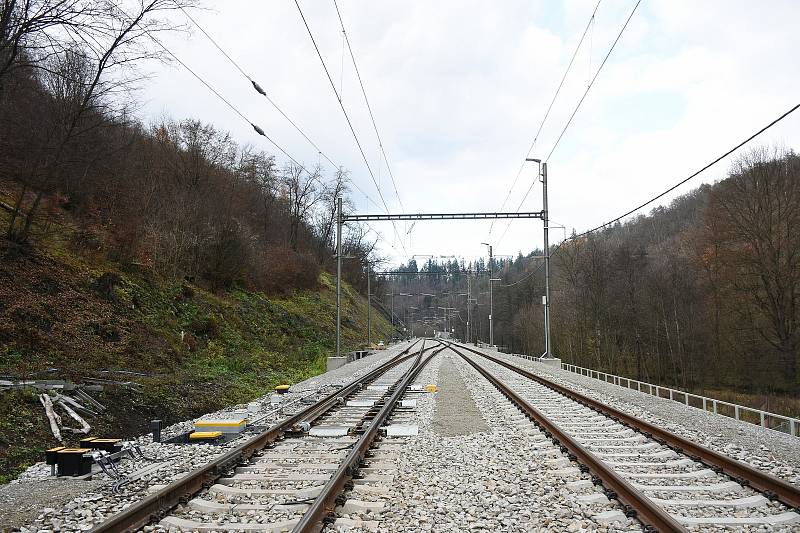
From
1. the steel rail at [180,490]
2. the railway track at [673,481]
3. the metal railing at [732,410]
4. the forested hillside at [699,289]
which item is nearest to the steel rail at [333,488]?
the steel rail at [180,490]

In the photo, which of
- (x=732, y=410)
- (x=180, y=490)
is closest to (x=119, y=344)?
(x=180, y=490)

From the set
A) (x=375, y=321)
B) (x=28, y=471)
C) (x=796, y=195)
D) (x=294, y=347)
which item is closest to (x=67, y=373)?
(x=28, y=471)

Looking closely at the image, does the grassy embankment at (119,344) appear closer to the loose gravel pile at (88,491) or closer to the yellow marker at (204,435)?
the loose gravel pile at (88,491)

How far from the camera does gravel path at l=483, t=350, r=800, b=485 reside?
793 cm

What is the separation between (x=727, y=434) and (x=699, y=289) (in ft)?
94.8

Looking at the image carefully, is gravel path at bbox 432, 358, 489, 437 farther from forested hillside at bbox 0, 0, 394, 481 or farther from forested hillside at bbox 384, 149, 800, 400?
forested hillside at bbox 384, 149, 800, 400

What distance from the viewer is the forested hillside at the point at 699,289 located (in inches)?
1163

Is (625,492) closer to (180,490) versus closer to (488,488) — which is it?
(488,488)

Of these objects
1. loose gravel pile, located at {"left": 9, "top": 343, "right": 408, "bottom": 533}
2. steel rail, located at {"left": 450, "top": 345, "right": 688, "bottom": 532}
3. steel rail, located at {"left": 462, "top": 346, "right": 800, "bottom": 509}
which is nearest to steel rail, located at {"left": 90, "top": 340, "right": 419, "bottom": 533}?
loose gravel pile, located at {"left": 9, "top": 343, "right": 408, "bottom": 533}

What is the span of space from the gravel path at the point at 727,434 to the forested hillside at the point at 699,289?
18500 millimetres

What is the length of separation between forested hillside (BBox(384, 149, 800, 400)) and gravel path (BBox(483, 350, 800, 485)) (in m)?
18.5

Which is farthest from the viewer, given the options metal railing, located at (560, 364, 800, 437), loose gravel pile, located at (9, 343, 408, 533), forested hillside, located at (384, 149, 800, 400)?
forested hillside, located at (384, 149, 800, 400)

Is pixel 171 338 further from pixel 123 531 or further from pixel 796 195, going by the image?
pixel 796 195

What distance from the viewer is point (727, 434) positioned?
10.2m
